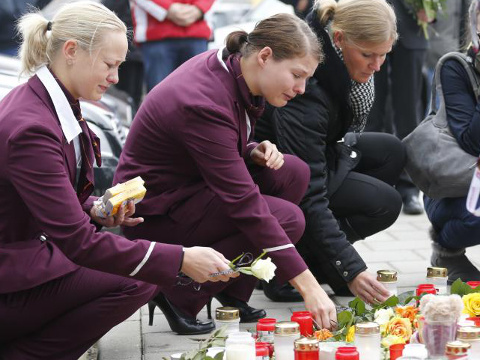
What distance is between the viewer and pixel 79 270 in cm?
318

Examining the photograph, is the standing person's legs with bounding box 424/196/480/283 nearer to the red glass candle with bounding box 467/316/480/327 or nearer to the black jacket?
the black jacket

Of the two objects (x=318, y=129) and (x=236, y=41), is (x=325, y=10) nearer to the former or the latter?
(x=318, y=129)

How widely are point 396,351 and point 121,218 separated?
1034 mm

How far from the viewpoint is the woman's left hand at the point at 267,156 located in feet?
12.6

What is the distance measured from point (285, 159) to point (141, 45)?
292cm

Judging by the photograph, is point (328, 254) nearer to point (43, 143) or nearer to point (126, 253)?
point (126, 253)

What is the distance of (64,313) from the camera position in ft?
10.5

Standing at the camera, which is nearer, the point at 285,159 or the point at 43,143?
the point at 43,143

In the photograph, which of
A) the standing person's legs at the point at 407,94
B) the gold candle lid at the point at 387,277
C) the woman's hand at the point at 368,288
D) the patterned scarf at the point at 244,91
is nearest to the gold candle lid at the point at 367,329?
the woman's hand at the point at 368,288

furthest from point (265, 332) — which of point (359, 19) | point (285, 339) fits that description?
point (359, 19)

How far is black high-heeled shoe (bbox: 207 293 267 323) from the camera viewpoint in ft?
13.2

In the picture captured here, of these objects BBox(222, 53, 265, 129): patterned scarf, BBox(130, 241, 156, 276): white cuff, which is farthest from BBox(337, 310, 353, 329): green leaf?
BBox(222, 53, 265, 129): patterned scarf

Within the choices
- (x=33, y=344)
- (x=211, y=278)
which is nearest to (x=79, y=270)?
(x=33, y=344)

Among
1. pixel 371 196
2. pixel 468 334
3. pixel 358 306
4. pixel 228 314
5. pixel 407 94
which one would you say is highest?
pixel 468 334
